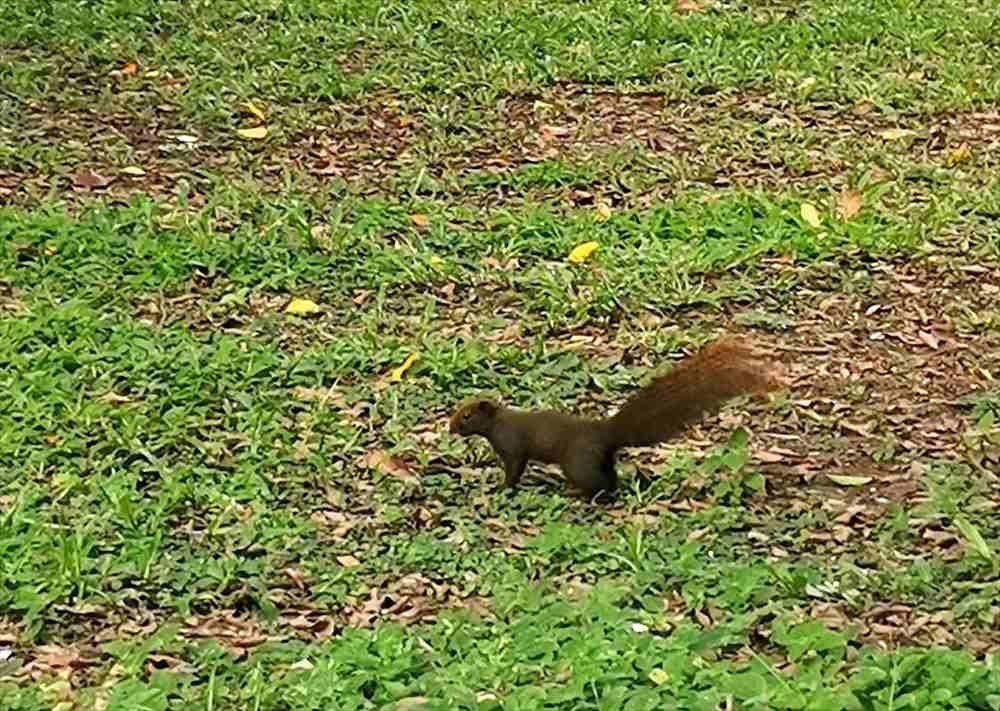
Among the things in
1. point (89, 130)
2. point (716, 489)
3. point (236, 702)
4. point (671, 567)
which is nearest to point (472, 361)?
point (716, 489)

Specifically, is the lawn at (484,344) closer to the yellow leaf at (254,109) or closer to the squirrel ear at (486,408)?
the yellow leaf at (254,109)

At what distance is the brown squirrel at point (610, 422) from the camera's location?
4.27 m

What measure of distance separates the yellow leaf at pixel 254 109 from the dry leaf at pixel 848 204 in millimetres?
2540

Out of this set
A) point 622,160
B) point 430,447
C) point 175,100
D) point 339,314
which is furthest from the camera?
point 175,100

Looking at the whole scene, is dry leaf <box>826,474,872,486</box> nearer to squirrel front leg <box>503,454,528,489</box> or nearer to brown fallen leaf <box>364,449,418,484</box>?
squirrel front leg <box>503,454,528,489</box>

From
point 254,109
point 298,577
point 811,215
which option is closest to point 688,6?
point 254,109

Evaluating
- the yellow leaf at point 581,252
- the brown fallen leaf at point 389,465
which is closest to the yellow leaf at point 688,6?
the yellow leaf at point 581,252

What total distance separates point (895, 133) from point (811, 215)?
3.66ft

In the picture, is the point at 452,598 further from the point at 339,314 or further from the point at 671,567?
the point at 339,314

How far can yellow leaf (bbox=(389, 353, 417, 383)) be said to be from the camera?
5.24m

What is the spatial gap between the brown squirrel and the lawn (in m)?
0.11

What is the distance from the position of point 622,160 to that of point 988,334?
78.5 inches

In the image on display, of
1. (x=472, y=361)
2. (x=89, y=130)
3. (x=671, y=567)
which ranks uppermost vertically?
(x=671, y=567)

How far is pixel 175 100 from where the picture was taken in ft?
25.2
